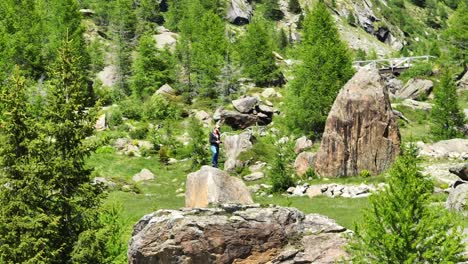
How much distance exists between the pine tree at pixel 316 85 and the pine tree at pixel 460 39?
20.8m

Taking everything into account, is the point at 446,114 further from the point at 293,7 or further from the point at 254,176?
the point at 293,7

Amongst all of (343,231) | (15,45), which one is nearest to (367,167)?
(343,231)

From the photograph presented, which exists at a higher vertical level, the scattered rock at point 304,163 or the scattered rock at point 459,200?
the scattered rock at point 459,200

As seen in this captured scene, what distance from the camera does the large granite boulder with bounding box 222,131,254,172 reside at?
40500 mm

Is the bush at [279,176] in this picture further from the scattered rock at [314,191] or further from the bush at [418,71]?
the bush at [418,71]

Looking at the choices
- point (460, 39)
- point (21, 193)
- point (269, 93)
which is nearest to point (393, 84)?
point (460, 39)

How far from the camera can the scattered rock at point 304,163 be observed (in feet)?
121

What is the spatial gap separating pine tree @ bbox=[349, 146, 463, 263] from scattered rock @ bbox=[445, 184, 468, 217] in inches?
394

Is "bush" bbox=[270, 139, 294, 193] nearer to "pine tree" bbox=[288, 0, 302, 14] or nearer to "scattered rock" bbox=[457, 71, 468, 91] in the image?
"scattered rock" bbox=[457, 71, 468, 91]

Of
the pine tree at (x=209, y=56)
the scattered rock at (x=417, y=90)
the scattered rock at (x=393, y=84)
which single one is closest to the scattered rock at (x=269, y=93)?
the pine tree at (x=209, y=56)

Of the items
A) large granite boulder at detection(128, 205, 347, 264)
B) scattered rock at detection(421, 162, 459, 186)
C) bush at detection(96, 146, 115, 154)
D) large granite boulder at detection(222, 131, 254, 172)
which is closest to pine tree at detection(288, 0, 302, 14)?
bush at detection(96, 146, 115, 154)

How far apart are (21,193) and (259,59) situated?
55520 mm

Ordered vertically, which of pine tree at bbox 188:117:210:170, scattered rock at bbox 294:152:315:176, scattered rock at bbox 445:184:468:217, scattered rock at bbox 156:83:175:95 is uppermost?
scattered rock at bbox 445:184:468:217

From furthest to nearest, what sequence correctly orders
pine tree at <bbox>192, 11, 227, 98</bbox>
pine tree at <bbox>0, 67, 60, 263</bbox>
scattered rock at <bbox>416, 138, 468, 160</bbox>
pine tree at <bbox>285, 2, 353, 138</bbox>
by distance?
pine tree at <bbox>192, 11, 227, 98</bbox>, pine tree at <bbox>285, 2, 353, 138</bbox>, scattered rock at <bbox>416, 138, 468, 160</bbox>, pine tree at <bbox>0, 67, 60, 263</bbox>
